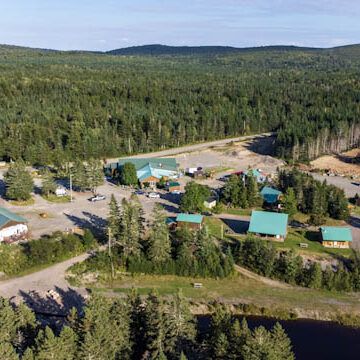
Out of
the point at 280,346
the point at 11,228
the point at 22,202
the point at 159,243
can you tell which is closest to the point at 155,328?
the point at 280,346

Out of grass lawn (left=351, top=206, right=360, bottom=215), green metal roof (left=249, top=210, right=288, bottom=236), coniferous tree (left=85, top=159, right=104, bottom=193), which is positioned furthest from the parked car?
grass lawn (left=351, top=206, right=360, bottom=215)

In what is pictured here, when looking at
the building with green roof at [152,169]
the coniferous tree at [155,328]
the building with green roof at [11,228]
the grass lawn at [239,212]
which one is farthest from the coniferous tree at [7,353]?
the building with green roof at [152,169]

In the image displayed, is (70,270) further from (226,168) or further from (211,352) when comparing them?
(226,168)

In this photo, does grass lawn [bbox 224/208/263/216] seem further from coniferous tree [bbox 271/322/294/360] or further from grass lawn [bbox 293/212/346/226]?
coniferous tree [bbox 271/322/294/360]

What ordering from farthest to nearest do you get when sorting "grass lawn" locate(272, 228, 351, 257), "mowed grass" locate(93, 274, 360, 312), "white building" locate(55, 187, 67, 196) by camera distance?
"white building" locate(55, 187, 67, 196)
"grass lawn" locate(272, 228, 351, 257)
"mowed grass" locate(93, 274, 360, 312)

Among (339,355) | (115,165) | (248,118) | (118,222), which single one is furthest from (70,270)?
(248,118)

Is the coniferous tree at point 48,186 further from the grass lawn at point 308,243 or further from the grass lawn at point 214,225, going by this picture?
the grass lawn at point 308,243
